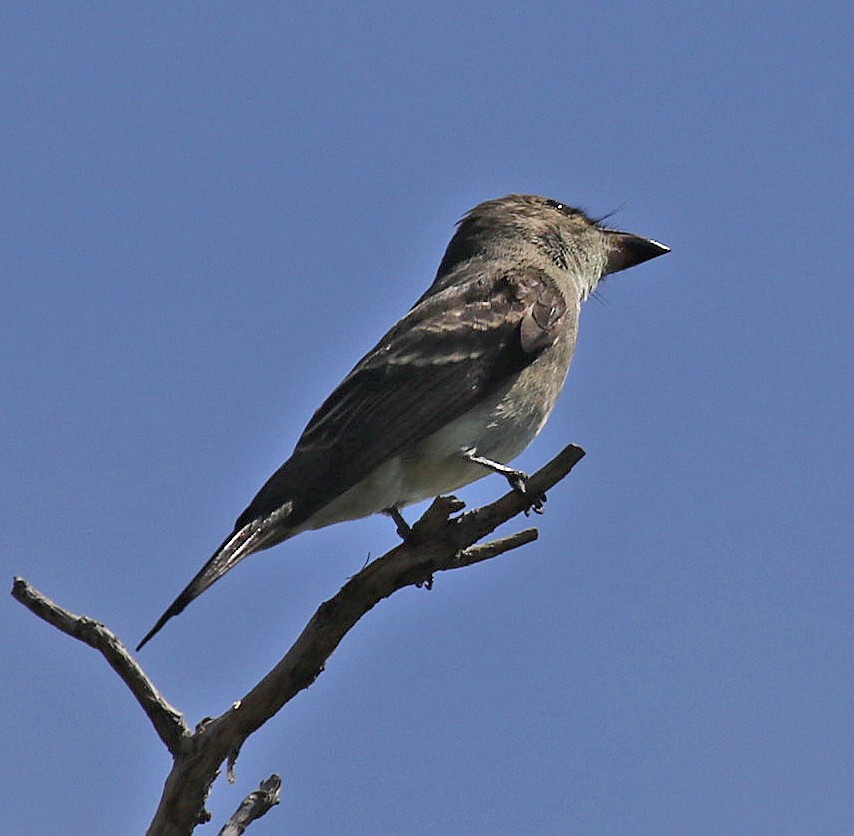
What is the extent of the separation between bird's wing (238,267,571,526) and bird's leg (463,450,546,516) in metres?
0.30

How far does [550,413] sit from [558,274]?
55.6 inches

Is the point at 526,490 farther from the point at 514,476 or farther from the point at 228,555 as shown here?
the point at 228,555

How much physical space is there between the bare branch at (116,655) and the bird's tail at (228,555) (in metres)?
0.12

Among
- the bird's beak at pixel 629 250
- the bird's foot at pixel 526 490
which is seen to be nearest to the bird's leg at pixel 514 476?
the bird's foot at pixel 526 490

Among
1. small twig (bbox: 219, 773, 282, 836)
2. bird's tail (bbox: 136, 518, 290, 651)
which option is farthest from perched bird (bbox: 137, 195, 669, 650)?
small twig (bbox: 219, 773, 282, 836)

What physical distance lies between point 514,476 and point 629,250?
3.82 metres

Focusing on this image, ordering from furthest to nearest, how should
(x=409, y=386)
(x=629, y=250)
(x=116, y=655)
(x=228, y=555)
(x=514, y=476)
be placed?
1. (x=629, y=250)
2. (x=409, y=386)
3. (x=514, y=476)
4. (x=228, y=555)
5. (x=116, y=655)

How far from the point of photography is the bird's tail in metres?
6.69

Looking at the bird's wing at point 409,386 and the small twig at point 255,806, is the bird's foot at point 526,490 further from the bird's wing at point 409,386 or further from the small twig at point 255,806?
the small twig at point 255,806

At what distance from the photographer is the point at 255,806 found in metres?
6.38

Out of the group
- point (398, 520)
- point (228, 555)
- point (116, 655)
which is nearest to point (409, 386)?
point (398, 520)

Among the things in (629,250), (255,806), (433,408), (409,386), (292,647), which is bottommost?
(255,806)

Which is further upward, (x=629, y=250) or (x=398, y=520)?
(x=629, y=250)

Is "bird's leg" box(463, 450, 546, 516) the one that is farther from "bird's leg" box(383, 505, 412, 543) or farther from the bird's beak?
the bird's beak
